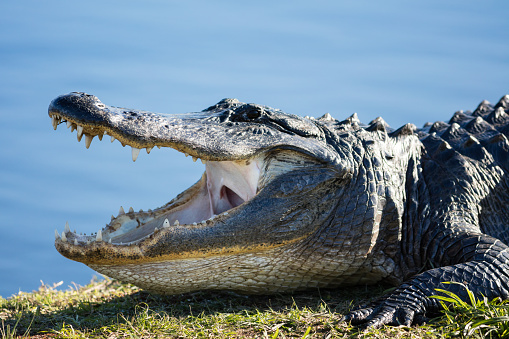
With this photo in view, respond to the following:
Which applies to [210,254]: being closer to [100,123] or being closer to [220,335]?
[220,335]

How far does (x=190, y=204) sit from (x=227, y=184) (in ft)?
1.53

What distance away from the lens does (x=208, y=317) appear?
4328 mm

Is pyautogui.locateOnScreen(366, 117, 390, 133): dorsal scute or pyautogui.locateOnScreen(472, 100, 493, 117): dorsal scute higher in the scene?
pyautogui.locateOnScreen(472, 100, 493, 117): dorsal scute

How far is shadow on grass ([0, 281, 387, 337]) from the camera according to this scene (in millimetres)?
4406

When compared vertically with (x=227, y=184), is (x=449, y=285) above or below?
below

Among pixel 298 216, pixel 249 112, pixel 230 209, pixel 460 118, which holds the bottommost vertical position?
pixel 298 216

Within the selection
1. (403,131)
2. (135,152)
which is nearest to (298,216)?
(135,152)

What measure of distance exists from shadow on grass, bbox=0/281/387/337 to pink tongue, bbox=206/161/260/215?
0.88 meters

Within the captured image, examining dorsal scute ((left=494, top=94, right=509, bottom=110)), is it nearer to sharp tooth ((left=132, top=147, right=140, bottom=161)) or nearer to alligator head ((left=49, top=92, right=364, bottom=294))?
alligator head ((left=49, top=92, right=364, bottom=294))

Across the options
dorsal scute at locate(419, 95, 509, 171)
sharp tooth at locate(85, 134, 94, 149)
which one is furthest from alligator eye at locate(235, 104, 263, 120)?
dorsal scute at locate(419, 95, 509, 171)

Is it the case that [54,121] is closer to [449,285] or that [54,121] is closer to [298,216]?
[298,216]

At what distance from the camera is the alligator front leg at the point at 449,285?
13.2 feet

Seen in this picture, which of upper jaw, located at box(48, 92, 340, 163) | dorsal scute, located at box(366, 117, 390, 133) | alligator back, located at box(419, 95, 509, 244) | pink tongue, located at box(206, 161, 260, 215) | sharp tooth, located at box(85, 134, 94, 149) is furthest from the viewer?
dorsal scute, located at box(366, 117, 390, 133)

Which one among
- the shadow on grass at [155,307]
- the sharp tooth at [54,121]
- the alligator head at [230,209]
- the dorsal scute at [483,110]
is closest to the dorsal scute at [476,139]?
the dorsal scute at [483,110]
